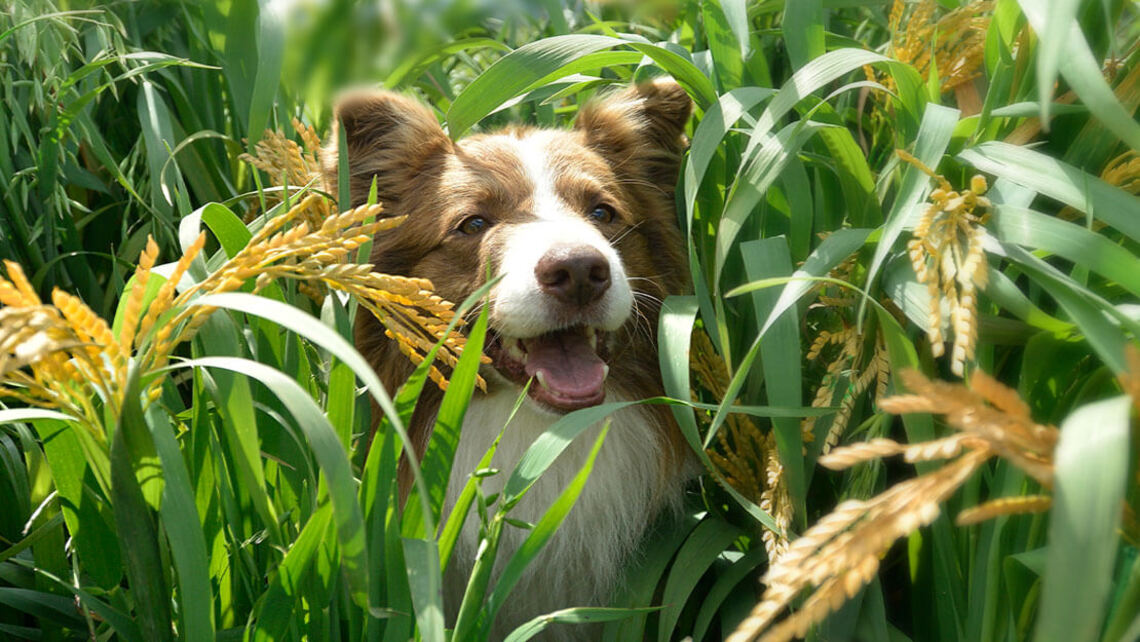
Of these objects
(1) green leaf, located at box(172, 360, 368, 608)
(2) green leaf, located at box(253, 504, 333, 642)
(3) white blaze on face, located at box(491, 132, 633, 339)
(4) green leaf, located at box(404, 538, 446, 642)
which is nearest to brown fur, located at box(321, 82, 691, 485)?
(3) white blaze on face, located at box(491, 132, 633, 339)

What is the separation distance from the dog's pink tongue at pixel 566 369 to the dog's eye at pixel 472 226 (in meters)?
0.32

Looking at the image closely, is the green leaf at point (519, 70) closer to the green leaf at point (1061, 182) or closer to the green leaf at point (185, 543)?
the green leaf at point (1061, 182)

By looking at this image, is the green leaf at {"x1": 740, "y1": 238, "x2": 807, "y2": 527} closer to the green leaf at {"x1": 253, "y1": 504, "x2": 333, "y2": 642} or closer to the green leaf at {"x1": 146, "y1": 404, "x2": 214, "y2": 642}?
the green leaf at {"x1": 253, "y1": 504, "x2": 333, "y2": 642}

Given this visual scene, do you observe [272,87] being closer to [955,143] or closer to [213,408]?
[213,408]

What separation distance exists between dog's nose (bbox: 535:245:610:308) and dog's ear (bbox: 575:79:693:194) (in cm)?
55

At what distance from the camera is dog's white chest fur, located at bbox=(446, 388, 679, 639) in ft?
8.15

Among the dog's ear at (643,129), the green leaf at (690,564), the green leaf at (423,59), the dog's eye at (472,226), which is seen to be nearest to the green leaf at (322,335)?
the green leaf at (690,564)

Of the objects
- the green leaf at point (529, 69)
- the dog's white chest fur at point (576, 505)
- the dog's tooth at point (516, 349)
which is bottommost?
the dog's white chest fur at point (576, 505)

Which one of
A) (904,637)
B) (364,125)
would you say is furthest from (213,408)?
(904,637)

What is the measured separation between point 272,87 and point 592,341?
2.96 ft

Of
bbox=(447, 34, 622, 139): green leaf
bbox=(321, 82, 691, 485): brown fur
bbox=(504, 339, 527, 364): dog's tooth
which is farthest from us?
bbox=(321, 82, 691, 485): brown fur

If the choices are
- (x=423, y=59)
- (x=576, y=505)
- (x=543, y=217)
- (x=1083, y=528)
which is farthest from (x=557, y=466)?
(x=1083, y=528)

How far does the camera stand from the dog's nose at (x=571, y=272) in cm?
230

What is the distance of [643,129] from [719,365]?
746 mm
